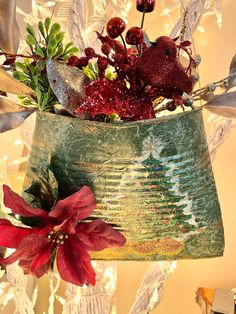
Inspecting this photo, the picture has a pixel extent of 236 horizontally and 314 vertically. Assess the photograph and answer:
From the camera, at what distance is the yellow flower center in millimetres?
484

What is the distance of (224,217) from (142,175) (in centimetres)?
54

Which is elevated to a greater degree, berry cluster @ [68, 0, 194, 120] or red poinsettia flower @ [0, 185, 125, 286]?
berry cluster @ [68, 0, 194, 120]

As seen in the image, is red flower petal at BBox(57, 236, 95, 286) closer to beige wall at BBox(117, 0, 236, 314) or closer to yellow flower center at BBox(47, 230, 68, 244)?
yellow flower center at BBox(47, 230, 68, 244)

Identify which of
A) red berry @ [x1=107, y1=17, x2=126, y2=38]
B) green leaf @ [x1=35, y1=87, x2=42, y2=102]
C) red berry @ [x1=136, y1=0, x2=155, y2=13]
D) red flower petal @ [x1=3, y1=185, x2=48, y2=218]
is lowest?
red flower petal @ [x1=3, y1=185, x2=48, y2=218]

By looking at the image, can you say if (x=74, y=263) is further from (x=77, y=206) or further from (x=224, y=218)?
(x=224, y=218)

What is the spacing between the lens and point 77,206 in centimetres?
47

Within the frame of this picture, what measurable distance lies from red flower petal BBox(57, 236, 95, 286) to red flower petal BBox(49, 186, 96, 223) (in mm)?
28

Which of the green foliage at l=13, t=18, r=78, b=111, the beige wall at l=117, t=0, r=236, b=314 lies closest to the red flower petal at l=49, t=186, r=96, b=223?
the green foliage at l=13, t=18, r=78, b=111

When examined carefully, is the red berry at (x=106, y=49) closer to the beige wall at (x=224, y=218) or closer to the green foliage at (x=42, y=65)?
the green foliage at (x=42, y=65)

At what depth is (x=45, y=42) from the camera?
537 millimetres

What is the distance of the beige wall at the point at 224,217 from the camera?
958 millimetres

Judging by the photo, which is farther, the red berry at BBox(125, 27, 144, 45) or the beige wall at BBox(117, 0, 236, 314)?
the beige wall at BBox(117, 0, 236, 314)

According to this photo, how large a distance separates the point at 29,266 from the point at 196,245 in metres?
0.18

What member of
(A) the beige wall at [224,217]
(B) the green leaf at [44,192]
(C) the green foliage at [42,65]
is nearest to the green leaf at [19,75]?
(C) the green foliage at [42,65]
